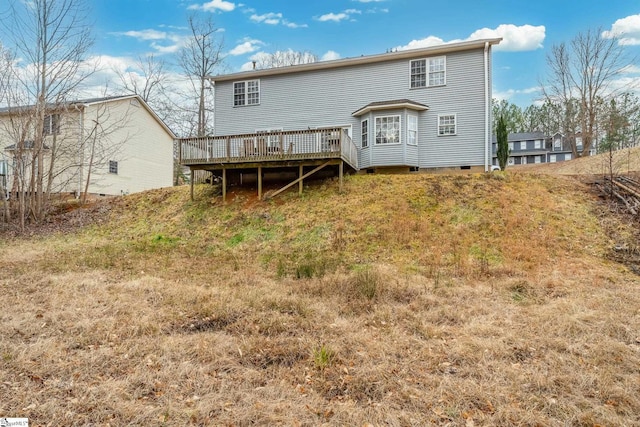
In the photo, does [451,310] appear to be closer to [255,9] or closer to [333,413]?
[333,413]

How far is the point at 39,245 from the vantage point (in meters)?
11.3

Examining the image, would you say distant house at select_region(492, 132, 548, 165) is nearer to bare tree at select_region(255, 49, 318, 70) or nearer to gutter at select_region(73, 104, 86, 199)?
bare tree at select_region(255, 49, 318, 70)

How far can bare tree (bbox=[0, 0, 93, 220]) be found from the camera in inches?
571

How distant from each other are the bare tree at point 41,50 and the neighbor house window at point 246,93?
6.57m

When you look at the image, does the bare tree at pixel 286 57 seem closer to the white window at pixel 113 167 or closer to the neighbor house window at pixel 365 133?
the white window at pixel 113 167

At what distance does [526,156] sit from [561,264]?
4745 cm

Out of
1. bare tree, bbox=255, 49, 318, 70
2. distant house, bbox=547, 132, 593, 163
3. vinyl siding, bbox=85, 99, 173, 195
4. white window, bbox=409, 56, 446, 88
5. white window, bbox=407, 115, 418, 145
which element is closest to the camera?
white window, bbox=407, 115, 418, 145

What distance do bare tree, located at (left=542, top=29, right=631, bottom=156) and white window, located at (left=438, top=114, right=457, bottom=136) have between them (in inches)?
741

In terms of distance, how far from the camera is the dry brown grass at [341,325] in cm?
315

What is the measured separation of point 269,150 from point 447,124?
816cm

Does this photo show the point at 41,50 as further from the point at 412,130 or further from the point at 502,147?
the point at 502,147

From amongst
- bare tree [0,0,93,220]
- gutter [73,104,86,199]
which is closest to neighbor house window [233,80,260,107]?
bare tree [0,0,93,220]

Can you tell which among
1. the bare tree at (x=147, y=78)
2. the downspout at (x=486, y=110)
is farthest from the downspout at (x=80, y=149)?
the downspout at (x=486, y=110)

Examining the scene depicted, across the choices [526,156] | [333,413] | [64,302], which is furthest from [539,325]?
[526,156]
